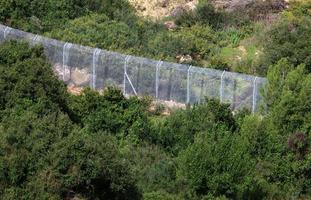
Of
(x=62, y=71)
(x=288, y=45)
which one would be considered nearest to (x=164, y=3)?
(x=288, y=45)

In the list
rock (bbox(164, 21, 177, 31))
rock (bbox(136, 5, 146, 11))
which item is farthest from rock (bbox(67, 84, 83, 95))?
rock (bbox(136, 5, 146, 11))

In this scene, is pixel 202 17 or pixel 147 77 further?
pixel 202 17

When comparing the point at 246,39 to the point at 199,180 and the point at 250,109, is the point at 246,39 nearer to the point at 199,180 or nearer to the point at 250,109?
the point at 250,109

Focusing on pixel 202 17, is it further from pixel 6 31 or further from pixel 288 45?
pixel 6 31

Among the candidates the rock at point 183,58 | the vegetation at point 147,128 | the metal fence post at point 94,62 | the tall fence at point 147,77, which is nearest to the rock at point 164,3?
the vegetation at point 147,128

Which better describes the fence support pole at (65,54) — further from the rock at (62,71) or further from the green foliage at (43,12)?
the green foliage at (43,12)

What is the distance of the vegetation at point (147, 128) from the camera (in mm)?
25656

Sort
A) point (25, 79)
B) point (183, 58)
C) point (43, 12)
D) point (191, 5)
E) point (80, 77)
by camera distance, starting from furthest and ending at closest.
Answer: point (191, 5) → point (43, 12) → point (183, 58) → point (80, 77) → point (25, 79)

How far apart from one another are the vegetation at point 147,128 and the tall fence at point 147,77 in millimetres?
1357

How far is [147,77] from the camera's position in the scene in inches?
1564

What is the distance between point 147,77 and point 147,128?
5.56 m

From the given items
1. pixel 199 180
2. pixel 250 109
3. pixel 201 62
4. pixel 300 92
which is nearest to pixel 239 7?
pixel 201 62

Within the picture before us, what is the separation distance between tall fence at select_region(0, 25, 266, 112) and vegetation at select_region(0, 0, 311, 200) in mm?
1357

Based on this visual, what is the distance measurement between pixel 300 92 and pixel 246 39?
1355cm
